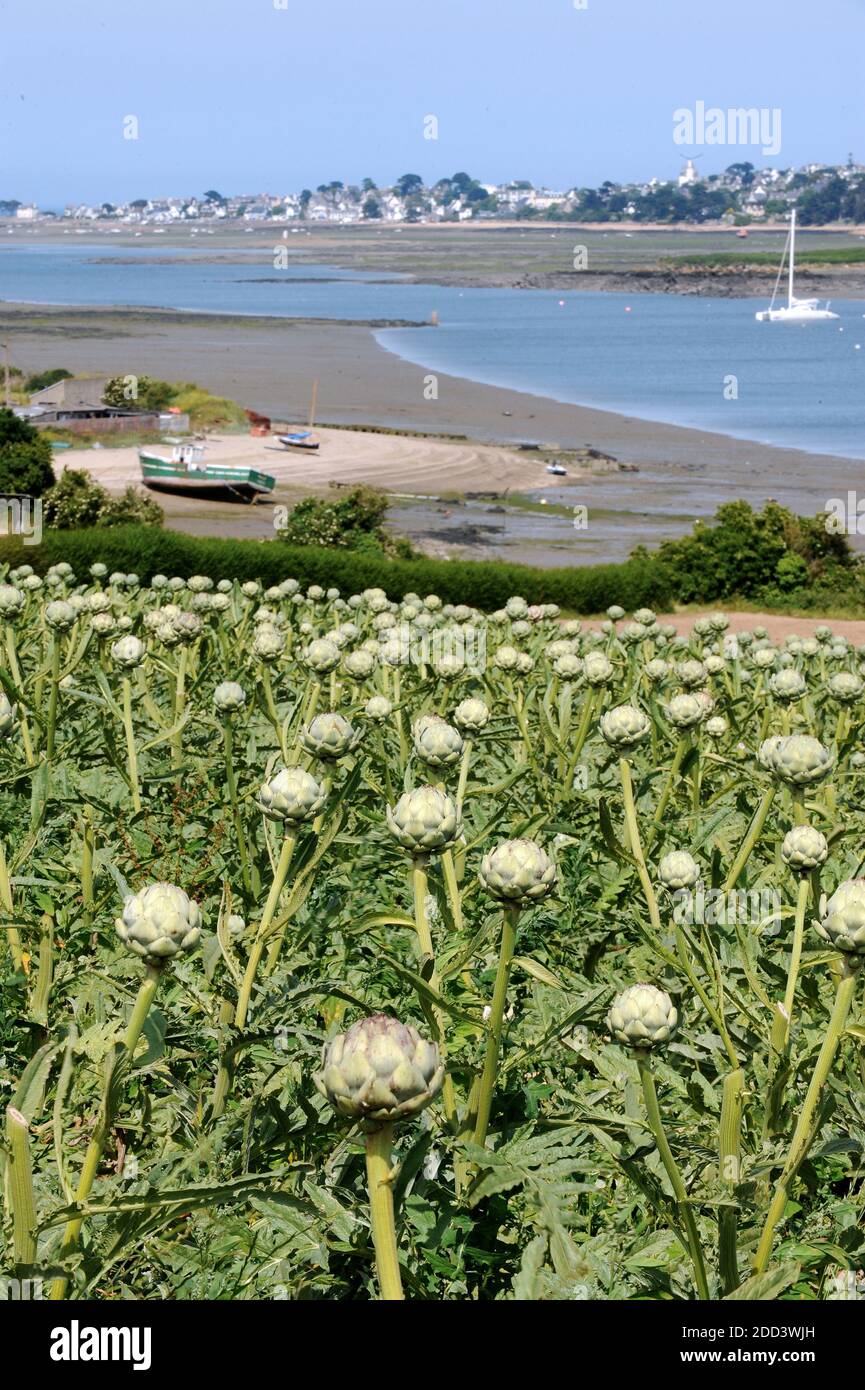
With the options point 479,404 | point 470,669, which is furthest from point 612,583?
point 479,404

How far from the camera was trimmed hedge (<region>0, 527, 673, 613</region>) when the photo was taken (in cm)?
2700

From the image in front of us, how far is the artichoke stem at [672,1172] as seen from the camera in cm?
221

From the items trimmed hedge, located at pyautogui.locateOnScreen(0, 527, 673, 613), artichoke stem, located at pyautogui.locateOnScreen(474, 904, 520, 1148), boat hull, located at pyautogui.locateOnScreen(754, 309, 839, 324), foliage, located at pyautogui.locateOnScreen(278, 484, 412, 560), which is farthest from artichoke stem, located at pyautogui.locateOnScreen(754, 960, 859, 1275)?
boat hull, located at pyautogui.locateOnScreen(754, 309, 839, 324)

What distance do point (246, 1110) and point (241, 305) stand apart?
12765 centimetres

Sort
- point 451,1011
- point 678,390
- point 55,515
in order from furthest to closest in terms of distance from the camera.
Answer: point 678,390, point 55,515, point 451,1011

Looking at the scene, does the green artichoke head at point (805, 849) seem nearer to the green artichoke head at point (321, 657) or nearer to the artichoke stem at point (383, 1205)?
the artichoke stem at point (383, 1205)

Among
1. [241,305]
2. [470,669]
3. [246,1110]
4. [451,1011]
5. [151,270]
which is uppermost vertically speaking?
[151,270]

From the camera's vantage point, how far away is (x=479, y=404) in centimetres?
6275

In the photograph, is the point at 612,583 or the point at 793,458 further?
the point at 793,458

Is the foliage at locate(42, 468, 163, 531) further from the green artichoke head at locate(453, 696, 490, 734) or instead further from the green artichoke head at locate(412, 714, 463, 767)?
the green artichoke head at locate(412, 714, 463, 767)

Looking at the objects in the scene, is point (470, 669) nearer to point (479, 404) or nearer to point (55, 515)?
point (55, 515)

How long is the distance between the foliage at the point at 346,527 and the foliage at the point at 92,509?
129 inches

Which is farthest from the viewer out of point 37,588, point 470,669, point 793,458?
point 793,458

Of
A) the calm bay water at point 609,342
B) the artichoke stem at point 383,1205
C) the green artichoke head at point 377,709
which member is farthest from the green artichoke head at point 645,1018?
the calm bay water at point 609,342
